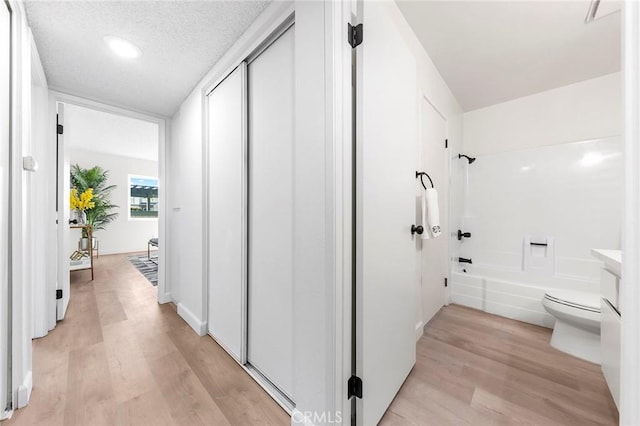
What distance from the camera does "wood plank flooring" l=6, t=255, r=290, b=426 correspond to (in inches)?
46.2

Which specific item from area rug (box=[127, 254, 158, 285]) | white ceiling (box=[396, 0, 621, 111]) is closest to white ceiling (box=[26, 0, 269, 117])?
white ceiling (box=[396, 0, 621, 111])

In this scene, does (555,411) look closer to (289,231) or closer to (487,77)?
(289,231)

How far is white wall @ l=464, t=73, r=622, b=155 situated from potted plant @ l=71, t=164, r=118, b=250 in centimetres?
629

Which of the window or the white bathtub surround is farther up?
the window

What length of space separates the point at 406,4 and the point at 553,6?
3.02 feet

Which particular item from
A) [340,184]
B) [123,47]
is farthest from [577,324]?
[123,47]

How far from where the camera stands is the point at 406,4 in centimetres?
148

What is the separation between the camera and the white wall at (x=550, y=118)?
2131 mm

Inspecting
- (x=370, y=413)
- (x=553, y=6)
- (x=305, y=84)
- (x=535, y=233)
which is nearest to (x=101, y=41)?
(x=305, y=84)

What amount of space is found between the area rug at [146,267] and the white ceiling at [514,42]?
14.0 feet

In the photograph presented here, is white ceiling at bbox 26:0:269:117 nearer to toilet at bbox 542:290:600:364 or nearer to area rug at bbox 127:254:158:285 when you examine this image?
area rug at bbox 127:254:158:285

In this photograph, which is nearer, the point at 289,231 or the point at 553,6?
the point at 289,231

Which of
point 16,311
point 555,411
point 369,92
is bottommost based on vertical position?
point 555,411

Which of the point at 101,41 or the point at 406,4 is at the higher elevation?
the point at 406,4
